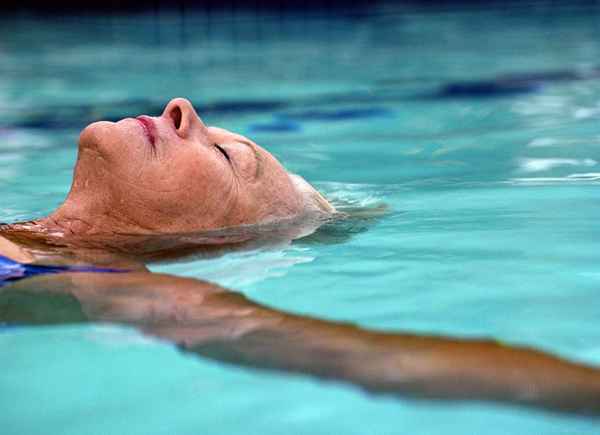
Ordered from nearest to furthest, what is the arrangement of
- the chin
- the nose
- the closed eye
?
the chin
the nose
the closed eye

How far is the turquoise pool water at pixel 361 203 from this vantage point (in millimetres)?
2191

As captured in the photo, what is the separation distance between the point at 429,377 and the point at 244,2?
17.7 meters

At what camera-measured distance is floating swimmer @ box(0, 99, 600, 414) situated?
2008 millimetres

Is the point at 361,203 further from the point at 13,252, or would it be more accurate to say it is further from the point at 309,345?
the point at 309,345

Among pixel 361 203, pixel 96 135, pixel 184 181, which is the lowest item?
pixel 361 203

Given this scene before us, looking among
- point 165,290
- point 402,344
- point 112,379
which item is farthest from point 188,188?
point 402,344

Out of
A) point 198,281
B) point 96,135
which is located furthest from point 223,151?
point 198,281

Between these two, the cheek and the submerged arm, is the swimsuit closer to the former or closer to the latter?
the submerged arm

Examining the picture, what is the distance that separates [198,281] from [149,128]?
2.58ft

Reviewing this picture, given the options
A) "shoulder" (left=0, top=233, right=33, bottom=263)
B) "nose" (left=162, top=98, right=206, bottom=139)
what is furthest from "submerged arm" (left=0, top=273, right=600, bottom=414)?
"nose" (left=162, top=98, right=206, bottom=139)

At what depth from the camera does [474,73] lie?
10094mm

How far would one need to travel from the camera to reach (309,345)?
A: 2.22m

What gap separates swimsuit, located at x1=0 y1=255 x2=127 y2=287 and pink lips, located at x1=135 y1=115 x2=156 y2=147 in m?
0.56

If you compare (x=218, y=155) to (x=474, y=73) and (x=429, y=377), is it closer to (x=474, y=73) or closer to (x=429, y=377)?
(x=429, y=377)
